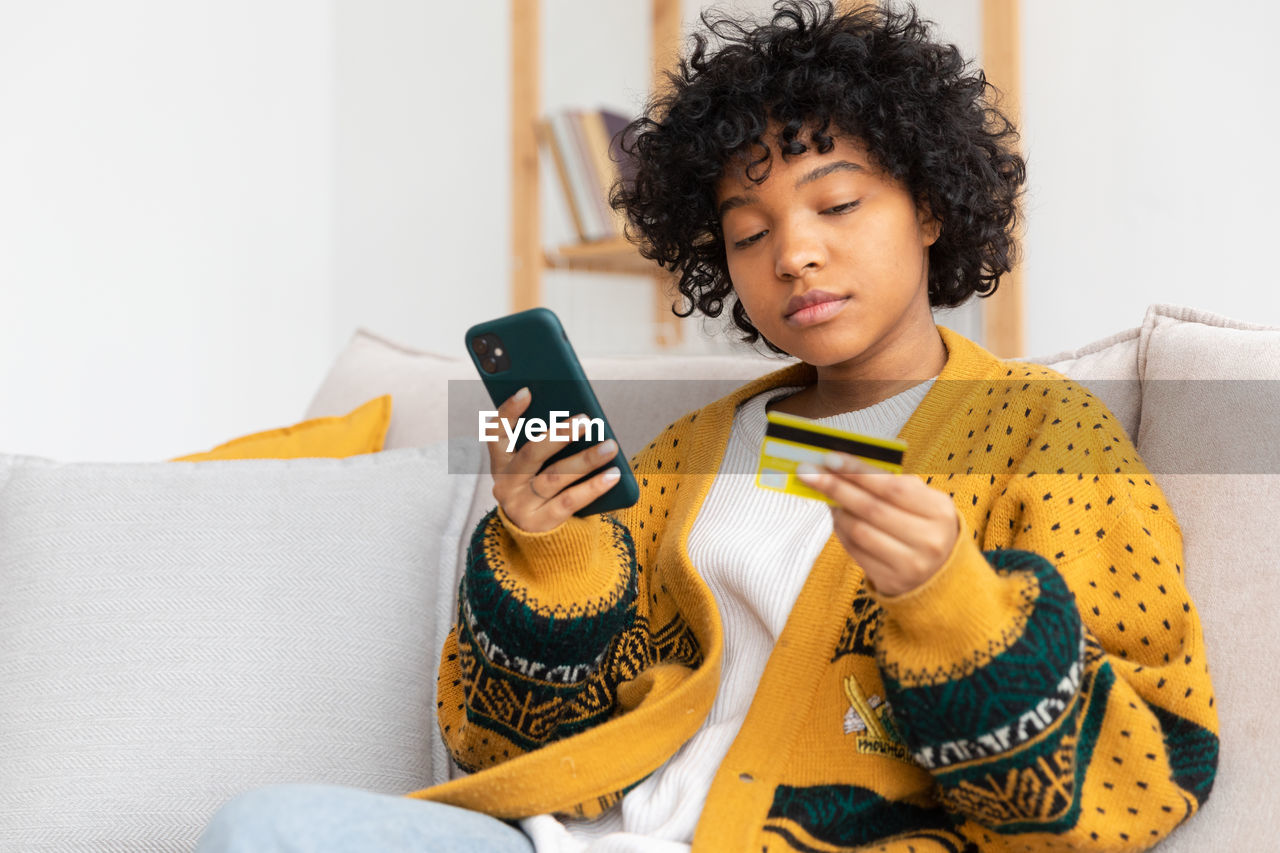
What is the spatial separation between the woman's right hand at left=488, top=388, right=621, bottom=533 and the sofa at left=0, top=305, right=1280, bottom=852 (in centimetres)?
39

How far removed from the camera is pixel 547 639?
0.81 meters

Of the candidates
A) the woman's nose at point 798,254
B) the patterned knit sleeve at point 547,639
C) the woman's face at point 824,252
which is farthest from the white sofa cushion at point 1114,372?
the patterned knit sleeve at point 547,639

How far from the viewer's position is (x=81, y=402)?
7.48 feet

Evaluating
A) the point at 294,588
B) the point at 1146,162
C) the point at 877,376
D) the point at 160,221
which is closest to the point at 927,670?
the point at 877,376

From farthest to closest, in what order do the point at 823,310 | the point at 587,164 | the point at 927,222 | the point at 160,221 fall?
the point at 160,221, the point at 587,164, the point at 927,222, the point at 823,310

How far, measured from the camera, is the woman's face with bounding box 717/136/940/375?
871 mm

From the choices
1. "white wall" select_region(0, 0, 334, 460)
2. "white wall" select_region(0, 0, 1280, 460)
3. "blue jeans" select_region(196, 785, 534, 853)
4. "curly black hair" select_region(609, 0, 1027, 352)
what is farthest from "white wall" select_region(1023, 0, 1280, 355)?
"white wall" select_region(0, 0, 334, 460)

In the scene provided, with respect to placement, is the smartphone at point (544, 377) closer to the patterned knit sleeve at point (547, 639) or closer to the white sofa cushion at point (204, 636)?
the patterned knit sleeve at point (547, 639)

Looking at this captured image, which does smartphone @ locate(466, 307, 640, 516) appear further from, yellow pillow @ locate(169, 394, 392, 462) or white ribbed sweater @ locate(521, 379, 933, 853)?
yellow pillow @ locate(169, 394, 392, 462)

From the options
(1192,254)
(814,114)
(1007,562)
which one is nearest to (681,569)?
(1007,562)

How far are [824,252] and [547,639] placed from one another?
0.36 meters

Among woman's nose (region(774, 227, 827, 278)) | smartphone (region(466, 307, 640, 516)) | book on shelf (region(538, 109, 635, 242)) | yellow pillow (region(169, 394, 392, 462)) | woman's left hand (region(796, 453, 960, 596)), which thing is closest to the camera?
woman's left hand (region(796, 453, 960, 596))

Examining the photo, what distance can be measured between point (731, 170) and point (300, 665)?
1.98ft

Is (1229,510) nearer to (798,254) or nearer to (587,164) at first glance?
(798,254)
